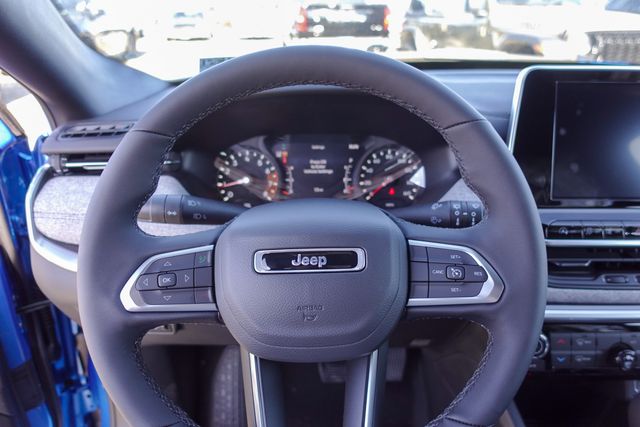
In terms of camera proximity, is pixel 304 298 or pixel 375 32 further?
pixel 375 32

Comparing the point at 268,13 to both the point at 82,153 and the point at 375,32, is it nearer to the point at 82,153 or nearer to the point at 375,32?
the point at 375,32

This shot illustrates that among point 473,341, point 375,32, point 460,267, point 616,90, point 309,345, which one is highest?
point 375,32

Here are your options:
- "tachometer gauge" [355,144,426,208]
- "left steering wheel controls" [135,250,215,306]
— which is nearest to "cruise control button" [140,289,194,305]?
"left steering wheel controls" [135,250,215,306]

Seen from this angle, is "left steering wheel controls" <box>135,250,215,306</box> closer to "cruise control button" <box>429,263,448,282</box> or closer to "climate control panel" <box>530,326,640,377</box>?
"cruise control button" <box>429,263,448,282</box>

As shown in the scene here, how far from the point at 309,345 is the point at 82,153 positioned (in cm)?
104

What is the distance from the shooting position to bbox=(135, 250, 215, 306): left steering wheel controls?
1.07 meters

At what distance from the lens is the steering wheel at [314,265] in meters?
1.02

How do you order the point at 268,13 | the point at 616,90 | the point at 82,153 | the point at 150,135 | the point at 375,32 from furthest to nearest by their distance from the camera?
the point at 268,13 < the point at 375,32 < the point at 82,153 < the point at 616,90 < the point at 150,135

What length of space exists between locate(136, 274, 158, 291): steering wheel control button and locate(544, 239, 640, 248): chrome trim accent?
3.38 feet

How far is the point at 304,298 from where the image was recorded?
1.06 metres

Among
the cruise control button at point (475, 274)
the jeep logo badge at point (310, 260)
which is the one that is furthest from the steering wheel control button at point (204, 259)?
the cruise control button at point (475, 274)

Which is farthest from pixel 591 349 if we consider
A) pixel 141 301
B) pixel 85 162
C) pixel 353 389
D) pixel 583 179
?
pixel 85 162

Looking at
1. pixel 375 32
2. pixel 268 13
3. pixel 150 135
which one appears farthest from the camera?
pixel 268 13

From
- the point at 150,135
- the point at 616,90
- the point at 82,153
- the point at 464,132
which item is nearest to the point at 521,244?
the point at 464,132
